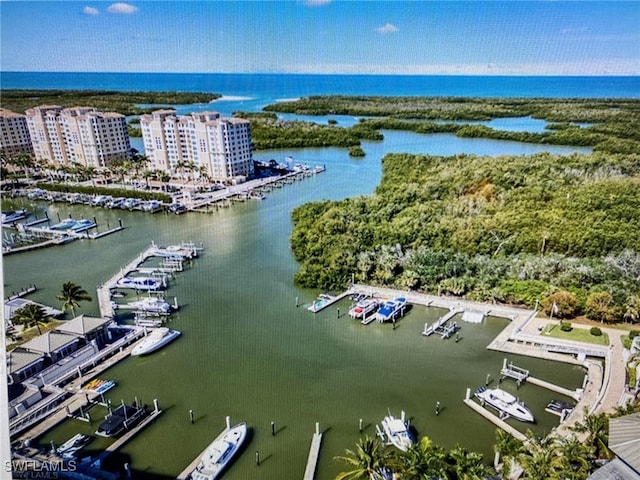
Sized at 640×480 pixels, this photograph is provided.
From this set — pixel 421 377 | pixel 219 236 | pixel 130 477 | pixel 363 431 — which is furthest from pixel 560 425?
pixel 219 236

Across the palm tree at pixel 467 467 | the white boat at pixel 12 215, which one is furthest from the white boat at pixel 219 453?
the white boat at pixel 12 215

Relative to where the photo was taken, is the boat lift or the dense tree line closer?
the boat lift

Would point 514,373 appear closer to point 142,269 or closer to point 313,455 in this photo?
point 313,455

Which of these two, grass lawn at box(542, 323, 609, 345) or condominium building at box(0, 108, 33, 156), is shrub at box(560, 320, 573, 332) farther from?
condominium building at box(0, 108, 33, 156)

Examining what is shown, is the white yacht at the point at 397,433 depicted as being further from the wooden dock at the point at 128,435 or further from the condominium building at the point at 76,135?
the condominium building at the point at 76,135

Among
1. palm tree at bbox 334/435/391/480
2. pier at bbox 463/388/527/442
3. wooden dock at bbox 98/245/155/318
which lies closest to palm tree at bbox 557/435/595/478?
pier at bbox 463/388/527/442

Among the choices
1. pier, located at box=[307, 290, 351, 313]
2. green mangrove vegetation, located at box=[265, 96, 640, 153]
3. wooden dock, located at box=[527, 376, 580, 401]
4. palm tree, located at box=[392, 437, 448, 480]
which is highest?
green mangrove vegetation, located at box=[265, 96, 640, 153]
